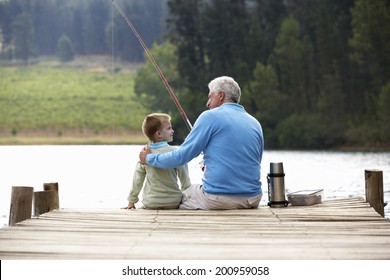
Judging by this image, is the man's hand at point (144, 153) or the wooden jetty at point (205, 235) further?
the man's hand at point (144, 153)

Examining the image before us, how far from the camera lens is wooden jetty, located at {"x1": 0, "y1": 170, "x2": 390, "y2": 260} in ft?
15.7

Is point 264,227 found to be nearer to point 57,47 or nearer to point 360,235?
point 360,235

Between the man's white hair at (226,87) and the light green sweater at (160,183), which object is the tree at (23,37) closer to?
the light green sweater at (160,183)

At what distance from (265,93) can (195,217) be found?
132 ft

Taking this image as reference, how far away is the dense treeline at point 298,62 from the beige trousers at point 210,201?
34.9 meters

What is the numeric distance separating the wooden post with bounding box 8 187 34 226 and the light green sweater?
100 centimetres

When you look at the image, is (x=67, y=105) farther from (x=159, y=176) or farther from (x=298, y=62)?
(x=159, y=176)

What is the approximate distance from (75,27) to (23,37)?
239 inches

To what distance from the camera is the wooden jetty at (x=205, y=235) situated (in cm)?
478

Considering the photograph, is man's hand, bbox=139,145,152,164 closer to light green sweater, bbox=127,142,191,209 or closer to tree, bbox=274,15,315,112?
light green sweater, bbox=127,142,191,209

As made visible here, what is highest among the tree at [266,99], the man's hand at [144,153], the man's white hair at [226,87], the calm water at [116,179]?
the tree at [266,99]

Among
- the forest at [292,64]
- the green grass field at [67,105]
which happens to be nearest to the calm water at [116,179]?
the forest at [292,64]

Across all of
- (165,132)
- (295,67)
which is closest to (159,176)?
(165,132)

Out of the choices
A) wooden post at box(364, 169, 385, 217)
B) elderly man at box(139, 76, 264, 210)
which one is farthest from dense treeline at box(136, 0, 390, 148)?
elderly man at box(139, 76, 264, 210)
